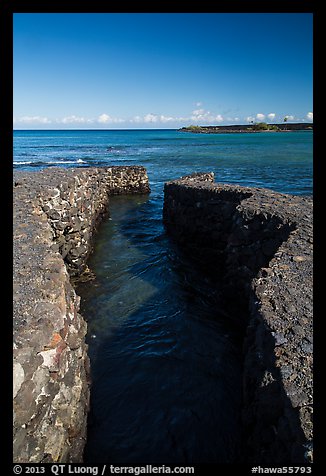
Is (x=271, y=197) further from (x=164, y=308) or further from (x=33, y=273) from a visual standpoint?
(x=33, y=273)

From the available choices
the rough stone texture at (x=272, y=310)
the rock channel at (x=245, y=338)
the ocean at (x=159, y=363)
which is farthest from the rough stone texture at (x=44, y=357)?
the rough stone texture at (x=272, y=310)

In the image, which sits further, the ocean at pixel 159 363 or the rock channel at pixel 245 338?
the ocean at pixel 159 363

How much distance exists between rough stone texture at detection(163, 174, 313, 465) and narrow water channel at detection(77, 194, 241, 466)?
2.61 ft

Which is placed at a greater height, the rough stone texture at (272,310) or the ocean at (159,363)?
the rough stone texture at (272,310)

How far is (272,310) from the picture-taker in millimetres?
4055

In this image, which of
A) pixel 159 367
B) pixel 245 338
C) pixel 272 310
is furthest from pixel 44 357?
pixel 159 367

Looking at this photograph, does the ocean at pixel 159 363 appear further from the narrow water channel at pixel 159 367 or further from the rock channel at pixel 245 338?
the rock channel at pixel 245 338

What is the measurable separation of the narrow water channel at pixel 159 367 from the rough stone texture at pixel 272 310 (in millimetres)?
796

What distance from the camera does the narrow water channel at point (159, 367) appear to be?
471cm

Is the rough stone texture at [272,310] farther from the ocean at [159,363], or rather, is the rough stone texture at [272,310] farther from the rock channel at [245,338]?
the ocean at [159,363]

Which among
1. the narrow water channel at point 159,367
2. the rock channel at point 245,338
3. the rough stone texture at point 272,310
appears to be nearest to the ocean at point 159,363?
the narrow water channel at point 159,367

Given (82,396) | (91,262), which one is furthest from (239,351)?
(91,262)

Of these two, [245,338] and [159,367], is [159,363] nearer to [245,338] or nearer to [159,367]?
[159,367]

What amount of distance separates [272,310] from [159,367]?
3.13 metres
